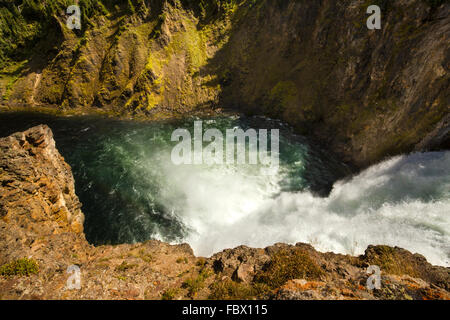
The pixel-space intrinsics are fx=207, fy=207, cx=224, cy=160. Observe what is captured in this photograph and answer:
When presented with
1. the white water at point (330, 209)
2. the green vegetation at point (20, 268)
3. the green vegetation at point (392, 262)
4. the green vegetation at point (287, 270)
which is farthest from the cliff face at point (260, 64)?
the green vegetation at point (20, 268)

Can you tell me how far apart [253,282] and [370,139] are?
782 inches

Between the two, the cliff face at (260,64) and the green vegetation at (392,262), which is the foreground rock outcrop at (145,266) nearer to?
the green vegetation at (392,262)

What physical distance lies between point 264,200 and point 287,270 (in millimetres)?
10728

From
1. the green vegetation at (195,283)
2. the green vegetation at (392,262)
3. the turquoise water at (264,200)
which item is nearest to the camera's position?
the green vegetation at (195,283)

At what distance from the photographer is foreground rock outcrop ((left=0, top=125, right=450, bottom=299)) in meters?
7.63

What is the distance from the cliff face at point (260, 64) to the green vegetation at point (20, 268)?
84.5 feet

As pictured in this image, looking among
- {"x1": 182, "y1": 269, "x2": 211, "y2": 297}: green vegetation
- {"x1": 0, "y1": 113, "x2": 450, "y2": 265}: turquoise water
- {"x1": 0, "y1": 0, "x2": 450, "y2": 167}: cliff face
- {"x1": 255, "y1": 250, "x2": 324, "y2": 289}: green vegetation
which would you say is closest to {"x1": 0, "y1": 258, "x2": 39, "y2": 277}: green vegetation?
{"x1": 182, "y1": 269, "x2": 211, "y2": 297}: green vegetation

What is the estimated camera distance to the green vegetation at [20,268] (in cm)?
770

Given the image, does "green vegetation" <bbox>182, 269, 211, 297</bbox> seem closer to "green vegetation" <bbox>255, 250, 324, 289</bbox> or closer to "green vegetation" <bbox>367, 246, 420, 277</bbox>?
"green vegetation" <bbox>255, 250, 324, 289</bbox>

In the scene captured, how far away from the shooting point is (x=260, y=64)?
37.4 metres

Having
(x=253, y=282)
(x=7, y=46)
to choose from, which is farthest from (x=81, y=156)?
(x=7, y=46)

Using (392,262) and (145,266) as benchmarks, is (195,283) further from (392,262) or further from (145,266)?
(392,262)

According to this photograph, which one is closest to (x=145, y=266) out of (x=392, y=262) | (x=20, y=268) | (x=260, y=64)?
(x=20, y=268)

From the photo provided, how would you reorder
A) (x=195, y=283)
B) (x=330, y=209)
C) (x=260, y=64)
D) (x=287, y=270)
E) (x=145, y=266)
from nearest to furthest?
(x=287, y=270) → (x=195, y=283) → (x=145, y=266) → (x=330, y=209) → (x=260, y=64)
